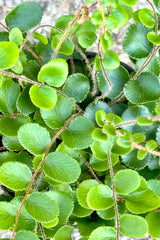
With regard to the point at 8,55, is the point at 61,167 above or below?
below

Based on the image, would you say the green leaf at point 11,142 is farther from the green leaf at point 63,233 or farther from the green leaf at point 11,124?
the green leaf at point 63,233

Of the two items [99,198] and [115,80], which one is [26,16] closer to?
[115,80]

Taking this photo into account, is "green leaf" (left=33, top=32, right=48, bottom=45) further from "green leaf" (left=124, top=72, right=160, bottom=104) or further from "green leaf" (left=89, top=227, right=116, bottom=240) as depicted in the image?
"green leaf" (left=89, top=227, right=116, bottom=240)

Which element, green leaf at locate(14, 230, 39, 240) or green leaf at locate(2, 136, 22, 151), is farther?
green leaf at locate(2, 136, 22, 151)

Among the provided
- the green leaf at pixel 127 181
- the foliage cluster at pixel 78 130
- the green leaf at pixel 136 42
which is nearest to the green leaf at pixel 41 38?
the foliage cluster at pixel 78 130

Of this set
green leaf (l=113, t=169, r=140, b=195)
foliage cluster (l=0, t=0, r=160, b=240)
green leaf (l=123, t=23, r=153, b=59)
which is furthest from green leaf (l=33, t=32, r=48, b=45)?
green leaf (l=113, t=169, r=140, b=195)

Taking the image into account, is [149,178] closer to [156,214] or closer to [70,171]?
[156,214]

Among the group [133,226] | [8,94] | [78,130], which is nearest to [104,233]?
[133,226]
